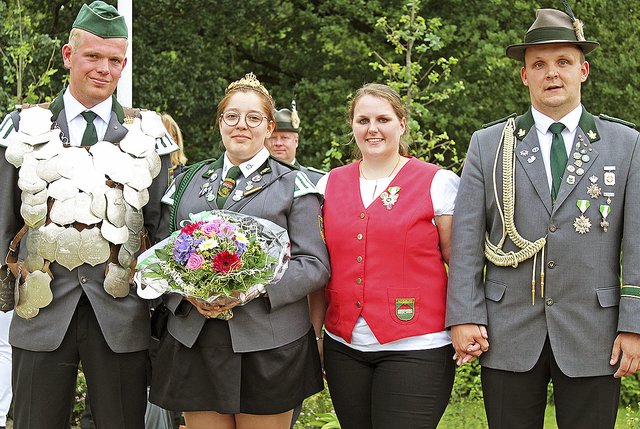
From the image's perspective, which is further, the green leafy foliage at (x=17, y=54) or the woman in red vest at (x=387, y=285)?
the green leafy foliage at (x=17, y=54)

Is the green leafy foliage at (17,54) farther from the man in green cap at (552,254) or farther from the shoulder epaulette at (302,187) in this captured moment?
the man in green cap at (552,254)

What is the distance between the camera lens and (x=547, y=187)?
3697mm

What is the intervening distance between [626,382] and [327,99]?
7.77 meters

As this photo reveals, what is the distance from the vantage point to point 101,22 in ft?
12.9

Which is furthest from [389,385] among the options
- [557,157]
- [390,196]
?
[557,157]

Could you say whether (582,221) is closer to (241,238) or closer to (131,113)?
(241,238)

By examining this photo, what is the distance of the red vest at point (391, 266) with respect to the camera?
3.80m

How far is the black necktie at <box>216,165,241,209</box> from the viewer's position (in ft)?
12.7

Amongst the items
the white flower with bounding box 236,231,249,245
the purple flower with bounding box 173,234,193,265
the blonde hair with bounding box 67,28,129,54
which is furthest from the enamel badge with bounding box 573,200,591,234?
the blonde hair with bounding box 67,28,129,54

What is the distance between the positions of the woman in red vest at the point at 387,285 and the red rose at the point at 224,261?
623 millimetres

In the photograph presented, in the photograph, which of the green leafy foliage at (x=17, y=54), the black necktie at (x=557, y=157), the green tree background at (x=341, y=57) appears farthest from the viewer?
the green tree background at (x=341, y=57)

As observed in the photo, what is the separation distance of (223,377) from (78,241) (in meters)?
0.82

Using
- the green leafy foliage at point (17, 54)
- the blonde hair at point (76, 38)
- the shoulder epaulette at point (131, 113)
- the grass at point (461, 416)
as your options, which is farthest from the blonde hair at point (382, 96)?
the green leafy foliage at point (17, 54)

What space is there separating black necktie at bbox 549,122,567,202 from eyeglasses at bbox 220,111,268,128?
1.22m
